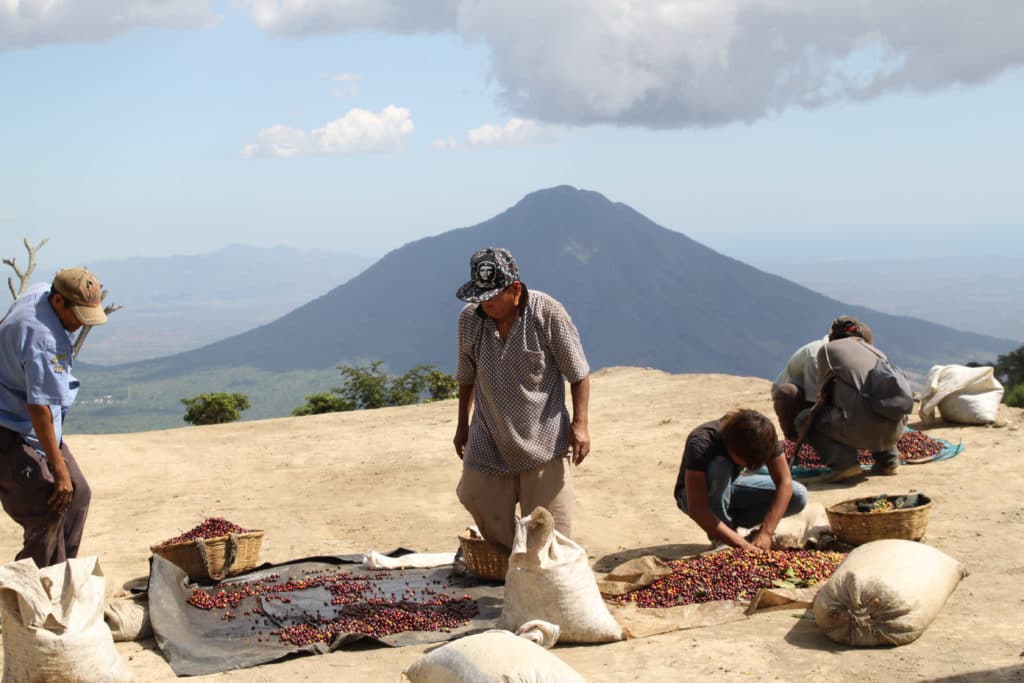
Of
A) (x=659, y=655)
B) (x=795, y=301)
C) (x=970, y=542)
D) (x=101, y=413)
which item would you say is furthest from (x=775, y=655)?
(x=795, y=301)

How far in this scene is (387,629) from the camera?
491cm

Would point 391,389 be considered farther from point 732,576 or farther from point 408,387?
point 732,576

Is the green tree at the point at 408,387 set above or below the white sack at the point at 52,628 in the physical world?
below

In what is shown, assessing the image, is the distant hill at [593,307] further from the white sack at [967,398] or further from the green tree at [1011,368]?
the white sack at [967,398]

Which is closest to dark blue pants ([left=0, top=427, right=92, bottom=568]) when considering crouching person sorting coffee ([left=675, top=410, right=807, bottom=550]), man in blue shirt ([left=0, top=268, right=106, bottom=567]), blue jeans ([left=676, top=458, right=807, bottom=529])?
man in blue shirt ([left=0, top=268, right=106, bottom=567])

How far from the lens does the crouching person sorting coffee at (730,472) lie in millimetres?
5410

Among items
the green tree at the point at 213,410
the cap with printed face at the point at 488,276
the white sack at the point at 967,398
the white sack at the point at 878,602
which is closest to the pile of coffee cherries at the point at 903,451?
the white sack at the point at 967,398

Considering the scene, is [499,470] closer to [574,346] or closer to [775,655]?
[574,346]

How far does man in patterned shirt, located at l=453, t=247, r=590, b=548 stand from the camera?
504 cm

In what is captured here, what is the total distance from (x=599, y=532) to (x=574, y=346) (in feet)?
7.52

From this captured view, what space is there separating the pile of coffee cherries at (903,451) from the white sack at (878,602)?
140 inches

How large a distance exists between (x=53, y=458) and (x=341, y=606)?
61.3 inches

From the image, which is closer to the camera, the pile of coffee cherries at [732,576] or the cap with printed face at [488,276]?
the cap with printed face at [488,276]

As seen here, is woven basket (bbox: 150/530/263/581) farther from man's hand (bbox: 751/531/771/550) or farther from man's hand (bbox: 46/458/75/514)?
man's hand (bbox: 751/531/771/550)
